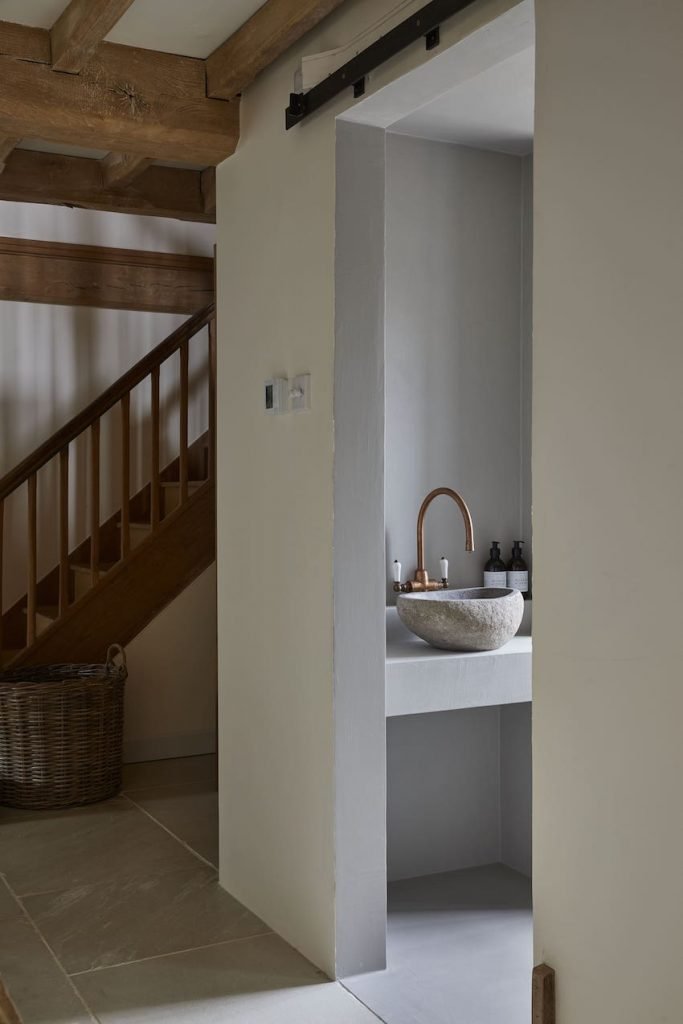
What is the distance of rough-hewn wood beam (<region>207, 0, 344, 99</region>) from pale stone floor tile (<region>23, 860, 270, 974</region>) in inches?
98.8

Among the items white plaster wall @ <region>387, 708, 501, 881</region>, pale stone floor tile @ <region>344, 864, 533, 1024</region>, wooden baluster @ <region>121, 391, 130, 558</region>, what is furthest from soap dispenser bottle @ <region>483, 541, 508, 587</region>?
wooden baluster @ <region>121, 391, 130, 558</region>

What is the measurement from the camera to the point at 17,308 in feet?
18.2

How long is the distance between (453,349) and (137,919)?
2107mm

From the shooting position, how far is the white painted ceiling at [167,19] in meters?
2.95

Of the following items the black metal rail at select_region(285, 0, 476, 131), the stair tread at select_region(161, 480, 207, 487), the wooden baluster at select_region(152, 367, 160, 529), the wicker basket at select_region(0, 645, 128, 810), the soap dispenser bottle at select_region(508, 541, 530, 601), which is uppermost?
the black metal rail at select_region(285, 0, 476, 131)

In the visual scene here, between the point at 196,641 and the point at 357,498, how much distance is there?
9.15 feet

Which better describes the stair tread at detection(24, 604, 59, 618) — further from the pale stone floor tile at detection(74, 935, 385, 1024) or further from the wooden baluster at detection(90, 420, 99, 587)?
the pale stone floor tile at detection(74, 935, 385, 1024)

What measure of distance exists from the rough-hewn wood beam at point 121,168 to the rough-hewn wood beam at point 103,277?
1.31 metres

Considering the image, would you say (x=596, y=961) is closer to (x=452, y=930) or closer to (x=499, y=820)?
(x=452, y=930)

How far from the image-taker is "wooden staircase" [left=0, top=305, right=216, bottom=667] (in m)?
5.16

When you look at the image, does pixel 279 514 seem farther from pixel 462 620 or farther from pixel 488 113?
pixel 488 113

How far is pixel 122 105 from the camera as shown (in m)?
3.21

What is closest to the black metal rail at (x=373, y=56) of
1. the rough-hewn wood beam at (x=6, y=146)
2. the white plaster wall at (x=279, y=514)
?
the white plaster wall at (x=279, y=514)

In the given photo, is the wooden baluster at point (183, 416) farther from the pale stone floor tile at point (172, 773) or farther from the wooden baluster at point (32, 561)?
the pale stone floor tile at point (172, 773)
